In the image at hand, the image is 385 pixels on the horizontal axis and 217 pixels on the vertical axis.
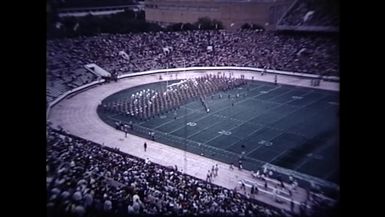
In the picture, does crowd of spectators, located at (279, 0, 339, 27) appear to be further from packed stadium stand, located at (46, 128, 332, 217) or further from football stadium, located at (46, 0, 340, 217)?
packed stadium stand, located at (46, 128, 332, 217)

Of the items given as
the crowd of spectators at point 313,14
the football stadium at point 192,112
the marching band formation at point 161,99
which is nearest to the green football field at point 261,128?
the football stadium at point 192,112

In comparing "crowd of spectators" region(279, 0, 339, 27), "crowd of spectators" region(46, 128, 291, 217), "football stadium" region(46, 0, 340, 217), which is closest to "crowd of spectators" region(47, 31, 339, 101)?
"football stadium" region(46, 0, 340, 217)

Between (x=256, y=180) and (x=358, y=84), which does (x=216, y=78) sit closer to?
(x=256, y=180)

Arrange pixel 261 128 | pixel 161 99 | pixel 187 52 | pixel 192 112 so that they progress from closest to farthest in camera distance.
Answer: pixel 261 128 < pixel 187 52 < pixel 192 112 < pixel 161 99

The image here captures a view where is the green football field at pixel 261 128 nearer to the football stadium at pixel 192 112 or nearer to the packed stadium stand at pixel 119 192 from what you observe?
the football stadium at pixel 192 112

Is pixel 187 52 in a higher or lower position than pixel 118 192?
higher

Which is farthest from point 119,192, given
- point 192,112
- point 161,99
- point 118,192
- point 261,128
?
point 161,99

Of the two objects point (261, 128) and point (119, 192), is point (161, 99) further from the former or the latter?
point (119, 192)
